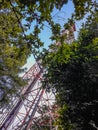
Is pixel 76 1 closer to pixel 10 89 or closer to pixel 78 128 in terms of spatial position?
pixel 78 128

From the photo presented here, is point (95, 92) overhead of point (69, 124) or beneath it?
overhead

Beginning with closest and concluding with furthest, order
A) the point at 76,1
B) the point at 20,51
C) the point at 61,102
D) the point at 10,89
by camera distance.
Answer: the point at 76,1, the point at 20,51, the point at 61,102, the point at 10,89

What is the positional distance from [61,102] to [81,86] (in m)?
1.39

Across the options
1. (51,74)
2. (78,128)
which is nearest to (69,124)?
(78,128)

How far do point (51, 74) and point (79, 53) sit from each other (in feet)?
5.39

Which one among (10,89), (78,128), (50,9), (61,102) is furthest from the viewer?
(10,89)

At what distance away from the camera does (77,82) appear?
11.9 m

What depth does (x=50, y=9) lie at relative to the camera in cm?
368

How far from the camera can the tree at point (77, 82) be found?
36.4ft

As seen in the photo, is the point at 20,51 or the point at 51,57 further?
the point at 51,57

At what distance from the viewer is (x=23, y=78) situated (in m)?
17.4

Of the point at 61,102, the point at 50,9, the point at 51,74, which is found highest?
the point at 50,9

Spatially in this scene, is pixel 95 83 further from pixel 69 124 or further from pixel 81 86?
pixel 69 124

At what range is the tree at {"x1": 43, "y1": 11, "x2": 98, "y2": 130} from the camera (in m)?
11.1
